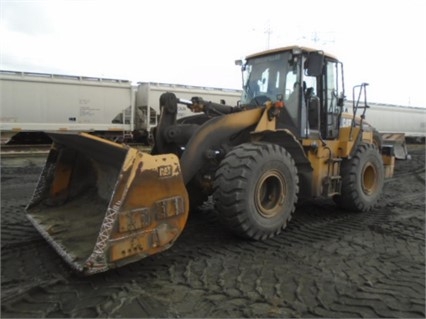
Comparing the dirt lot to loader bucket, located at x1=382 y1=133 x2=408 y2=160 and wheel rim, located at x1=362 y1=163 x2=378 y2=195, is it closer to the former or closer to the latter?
wheel rim, located at x1=362 y1=163 x2=378 y2=195

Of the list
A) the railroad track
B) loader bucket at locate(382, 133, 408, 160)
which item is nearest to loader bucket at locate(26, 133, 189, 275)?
the railroad track

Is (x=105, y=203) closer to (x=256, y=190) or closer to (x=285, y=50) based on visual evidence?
(x=256, y=190)

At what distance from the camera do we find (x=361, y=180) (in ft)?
21.5

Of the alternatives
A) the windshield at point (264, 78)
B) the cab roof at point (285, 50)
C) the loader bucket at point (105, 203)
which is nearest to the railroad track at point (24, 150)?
the loader bucket at point (105, 203)

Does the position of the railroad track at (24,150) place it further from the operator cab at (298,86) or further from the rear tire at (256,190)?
the rear tire at (256,190)

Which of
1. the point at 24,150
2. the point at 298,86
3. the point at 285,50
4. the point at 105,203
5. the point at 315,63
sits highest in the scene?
the point at 285,50

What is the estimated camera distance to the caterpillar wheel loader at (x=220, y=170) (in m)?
3.73

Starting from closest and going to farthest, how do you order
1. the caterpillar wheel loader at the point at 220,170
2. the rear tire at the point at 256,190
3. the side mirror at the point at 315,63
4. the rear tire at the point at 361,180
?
the caterpillar wheel loader at the point at 220,170 < the rear tire at the point at 256,190 < the side mirror at the point at 315,63 < the rear tire at the point at 361,180

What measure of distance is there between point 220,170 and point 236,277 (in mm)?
1211

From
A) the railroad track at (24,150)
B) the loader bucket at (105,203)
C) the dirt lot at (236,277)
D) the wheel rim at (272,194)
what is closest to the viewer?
the dirt lot at (236,277)

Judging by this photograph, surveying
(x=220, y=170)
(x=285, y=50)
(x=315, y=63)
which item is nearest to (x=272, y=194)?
Result: (x=220, y=170)

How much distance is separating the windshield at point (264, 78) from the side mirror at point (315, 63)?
1.10 ft

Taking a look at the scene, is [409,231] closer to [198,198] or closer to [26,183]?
[198,198]

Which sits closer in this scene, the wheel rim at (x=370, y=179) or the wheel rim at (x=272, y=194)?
the wheel rim at (x=272, y=194)
